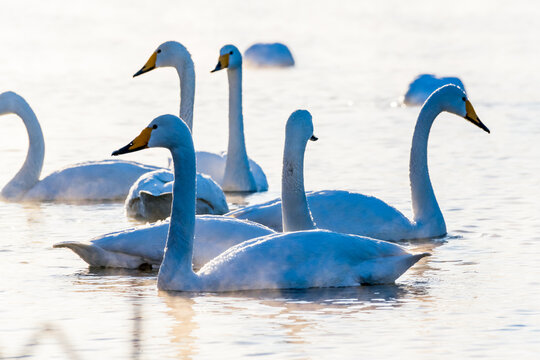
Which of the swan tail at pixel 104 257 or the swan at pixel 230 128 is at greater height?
the swan at pixel 230 128

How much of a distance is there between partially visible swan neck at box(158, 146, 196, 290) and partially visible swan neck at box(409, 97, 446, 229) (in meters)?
3.32

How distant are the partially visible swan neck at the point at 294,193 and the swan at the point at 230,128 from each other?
16.5 feet

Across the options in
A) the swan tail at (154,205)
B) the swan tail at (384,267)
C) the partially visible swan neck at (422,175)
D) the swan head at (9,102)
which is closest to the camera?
the swan tail at (384,267)

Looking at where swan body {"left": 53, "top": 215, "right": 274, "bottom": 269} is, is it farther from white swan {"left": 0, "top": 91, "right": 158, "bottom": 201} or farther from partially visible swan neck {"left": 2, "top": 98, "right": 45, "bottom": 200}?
partially visible swan neck {"left": 2, "top": 98, "right": 45, "bottom": 200}

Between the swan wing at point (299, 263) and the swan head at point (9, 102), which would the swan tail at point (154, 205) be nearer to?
the swan wing at point (299, 263)

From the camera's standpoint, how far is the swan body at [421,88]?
2545 cm

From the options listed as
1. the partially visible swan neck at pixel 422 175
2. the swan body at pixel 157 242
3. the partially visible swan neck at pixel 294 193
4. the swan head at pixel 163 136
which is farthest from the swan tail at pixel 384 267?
the partially visible swan neck at pixel 422 175

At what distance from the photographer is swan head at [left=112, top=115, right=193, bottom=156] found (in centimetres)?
980

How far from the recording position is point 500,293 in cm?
987

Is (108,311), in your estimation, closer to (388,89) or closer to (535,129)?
(535,129)

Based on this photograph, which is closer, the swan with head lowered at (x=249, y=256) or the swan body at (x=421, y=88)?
the swan with head lowered at (x=249, y=256)

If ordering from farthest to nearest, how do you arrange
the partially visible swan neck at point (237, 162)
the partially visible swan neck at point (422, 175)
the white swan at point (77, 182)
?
the partially visible swan neck at point (237, 162), the white swan at point (77, 182), the partially visible swan neck at point (422, 175)

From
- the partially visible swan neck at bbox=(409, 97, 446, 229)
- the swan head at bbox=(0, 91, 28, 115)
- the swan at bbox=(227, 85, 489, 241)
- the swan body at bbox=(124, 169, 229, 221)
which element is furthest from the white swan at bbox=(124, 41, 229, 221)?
the swan head at bbox=(0, 91, 28, 115)

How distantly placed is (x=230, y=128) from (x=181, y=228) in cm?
640
